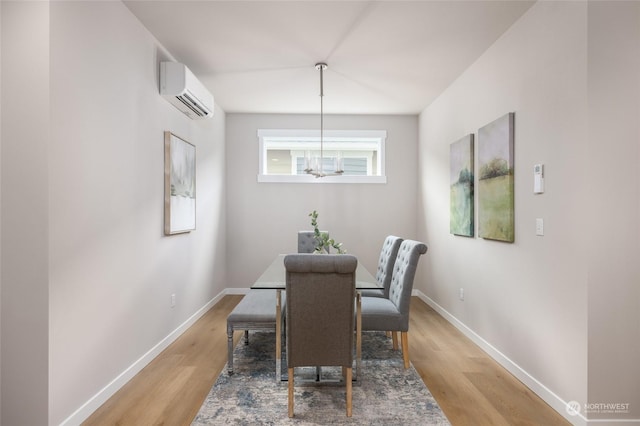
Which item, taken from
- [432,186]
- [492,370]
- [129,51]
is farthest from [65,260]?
[432,186]

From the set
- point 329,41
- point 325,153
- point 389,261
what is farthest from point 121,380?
point 325,153

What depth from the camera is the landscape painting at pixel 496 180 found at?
274cm

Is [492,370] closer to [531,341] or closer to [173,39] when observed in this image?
[531,341]

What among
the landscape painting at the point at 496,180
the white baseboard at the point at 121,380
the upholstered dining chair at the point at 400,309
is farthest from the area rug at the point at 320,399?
the landscape painting at the point at 496,180

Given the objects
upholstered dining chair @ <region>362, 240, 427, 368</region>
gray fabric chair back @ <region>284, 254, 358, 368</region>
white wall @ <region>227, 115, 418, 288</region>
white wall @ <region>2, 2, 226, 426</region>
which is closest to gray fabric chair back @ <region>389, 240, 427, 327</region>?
upholstered dining chair @ <region>362, 240, 427, 368</region>

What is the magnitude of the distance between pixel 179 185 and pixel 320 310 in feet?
6.86

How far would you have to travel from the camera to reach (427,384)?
2.56 meters

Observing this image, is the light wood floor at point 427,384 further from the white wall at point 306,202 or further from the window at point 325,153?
the window at point 325,153

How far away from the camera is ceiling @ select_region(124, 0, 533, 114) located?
100 inches

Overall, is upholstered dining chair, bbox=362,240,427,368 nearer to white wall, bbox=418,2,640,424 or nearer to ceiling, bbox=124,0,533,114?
white wall, bbox=418,2,640,424

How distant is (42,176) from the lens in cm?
185

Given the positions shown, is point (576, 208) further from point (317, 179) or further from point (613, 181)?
point (317, 179)

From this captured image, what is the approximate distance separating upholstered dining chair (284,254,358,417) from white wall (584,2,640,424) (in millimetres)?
1300

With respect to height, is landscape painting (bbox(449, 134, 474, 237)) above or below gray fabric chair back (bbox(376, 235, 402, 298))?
above
